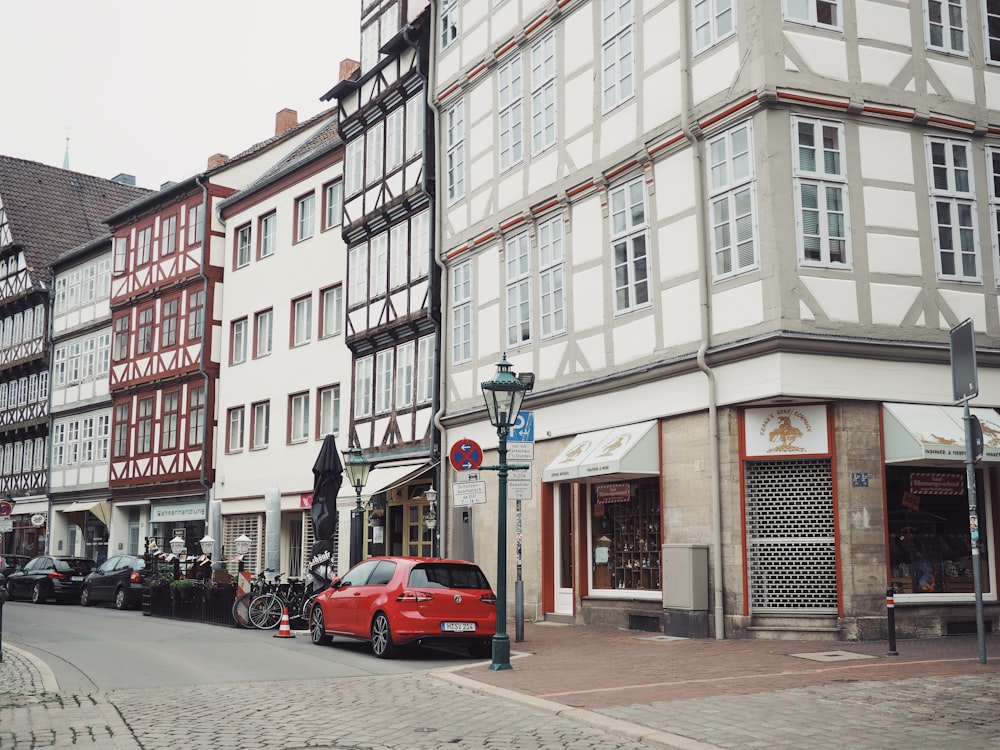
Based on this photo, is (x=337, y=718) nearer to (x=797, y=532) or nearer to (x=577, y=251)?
(x=797, y=532)

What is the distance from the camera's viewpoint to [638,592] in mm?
19250

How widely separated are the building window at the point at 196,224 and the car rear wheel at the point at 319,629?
23.1 m

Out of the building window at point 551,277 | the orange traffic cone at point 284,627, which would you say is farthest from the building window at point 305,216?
the orange traffic cone at point 284,627

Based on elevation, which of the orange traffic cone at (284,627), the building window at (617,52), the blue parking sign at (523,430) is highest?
the building window at (617,52)

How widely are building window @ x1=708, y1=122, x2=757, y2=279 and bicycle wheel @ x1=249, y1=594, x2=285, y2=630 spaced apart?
9858 millimetres

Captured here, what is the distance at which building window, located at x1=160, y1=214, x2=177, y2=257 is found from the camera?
40.6m

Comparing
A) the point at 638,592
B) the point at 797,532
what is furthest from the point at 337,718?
the point at 638,592

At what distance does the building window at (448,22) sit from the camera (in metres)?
26.0

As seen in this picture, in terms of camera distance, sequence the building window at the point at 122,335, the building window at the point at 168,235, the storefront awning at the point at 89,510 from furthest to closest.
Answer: the building window at the point at 122,335
the storefront awning at the point at 89,510
the building window at the point at 168,235

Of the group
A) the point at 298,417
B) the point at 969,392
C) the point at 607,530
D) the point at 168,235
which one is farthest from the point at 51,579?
the point at 969,392

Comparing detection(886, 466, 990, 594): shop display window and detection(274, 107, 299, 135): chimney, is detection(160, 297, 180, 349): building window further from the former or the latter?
detection(886, 466, 990, 594): shop display window

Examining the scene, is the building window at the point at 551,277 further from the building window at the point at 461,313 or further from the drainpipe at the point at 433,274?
the drainpipe at the point at 433,274

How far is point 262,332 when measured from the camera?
36125mm

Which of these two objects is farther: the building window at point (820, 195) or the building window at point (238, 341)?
the building window at point (238, 341)
